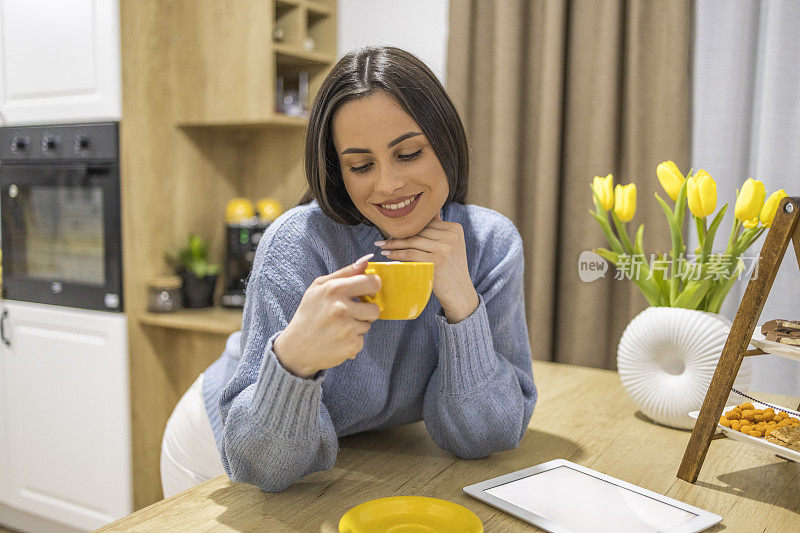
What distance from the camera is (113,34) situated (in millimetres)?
2225

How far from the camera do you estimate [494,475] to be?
0.94 m

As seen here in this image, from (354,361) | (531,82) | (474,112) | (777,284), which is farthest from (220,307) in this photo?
(777,284)

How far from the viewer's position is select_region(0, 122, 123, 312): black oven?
232 cm

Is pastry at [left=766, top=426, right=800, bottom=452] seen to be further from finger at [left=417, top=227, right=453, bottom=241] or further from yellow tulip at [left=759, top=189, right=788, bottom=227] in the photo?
finger at [left=417, top=227, right=453, bottom=241]

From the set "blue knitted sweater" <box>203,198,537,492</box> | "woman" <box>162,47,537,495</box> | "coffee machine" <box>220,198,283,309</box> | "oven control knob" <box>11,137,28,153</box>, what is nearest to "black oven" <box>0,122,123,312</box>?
"oven control knob" <box>11,137,28,153</box>

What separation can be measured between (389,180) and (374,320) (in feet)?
0.68

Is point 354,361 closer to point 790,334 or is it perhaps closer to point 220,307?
point 790,334

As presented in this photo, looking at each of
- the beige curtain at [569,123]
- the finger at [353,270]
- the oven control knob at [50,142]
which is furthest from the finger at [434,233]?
the oven control knob at [50,142]

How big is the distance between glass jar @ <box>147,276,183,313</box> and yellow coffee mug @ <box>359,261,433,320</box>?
1742 millimetres

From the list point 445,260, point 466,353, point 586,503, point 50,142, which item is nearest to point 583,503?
point 586,503

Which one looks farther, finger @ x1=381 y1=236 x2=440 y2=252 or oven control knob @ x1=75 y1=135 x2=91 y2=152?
oven control knob @ x1=75 y1=135 x2=91 y2=152

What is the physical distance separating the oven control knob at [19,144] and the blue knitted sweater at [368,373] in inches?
69.3

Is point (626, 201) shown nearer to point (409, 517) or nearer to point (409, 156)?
point (409, 156)

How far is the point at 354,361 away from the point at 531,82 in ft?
4.56
